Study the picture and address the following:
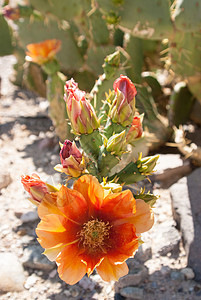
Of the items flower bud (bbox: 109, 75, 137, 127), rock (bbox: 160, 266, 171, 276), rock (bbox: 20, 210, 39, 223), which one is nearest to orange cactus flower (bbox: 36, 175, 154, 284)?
flower bud (bbox: 109, 75, 137, 127)

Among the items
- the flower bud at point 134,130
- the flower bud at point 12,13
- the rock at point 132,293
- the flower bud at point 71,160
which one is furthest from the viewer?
the flower bud at point 12,13

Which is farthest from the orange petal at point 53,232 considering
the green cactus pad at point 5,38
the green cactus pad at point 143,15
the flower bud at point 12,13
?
the green cactus pad at point 5,38

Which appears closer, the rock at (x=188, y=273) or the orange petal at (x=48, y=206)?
the orange petal at (x=48, y=206)

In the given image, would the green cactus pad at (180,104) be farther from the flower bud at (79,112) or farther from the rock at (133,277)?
the flower bud at (79,112)

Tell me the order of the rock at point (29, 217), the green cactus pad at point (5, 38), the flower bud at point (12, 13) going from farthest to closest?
the green cactus pad at point (5, 38)
the flower bud at point (12, 13)
the rock at point (29, 217)

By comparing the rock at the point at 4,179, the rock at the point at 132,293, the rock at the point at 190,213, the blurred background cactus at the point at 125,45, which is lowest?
the rock at the point at 4,179

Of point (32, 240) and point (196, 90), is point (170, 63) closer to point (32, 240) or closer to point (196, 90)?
point (196, 90)

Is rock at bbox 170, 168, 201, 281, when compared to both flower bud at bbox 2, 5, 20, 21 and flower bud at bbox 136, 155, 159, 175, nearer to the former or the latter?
flower bud at bbox 136, 155, 159, 175

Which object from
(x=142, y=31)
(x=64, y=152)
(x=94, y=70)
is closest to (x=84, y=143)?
(x=64, y=152)
